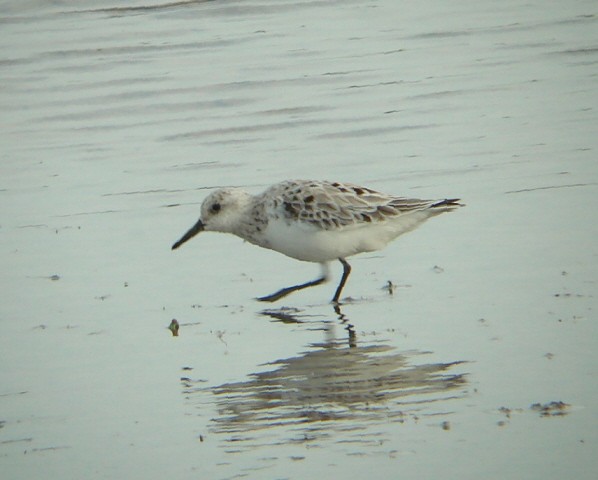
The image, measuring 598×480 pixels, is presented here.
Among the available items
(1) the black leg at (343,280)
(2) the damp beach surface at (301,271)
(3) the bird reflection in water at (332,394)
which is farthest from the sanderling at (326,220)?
(3) the bird reflection in water at (332,394)

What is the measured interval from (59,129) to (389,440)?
28.9 feet

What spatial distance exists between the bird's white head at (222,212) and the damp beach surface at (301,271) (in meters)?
0.29

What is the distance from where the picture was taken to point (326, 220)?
8188 millimetres

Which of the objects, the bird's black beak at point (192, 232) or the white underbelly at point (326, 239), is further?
the bird's black beak at point (192, 232)

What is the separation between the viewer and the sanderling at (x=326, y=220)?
8211 mm

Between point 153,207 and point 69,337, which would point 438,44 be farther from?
point 69,337

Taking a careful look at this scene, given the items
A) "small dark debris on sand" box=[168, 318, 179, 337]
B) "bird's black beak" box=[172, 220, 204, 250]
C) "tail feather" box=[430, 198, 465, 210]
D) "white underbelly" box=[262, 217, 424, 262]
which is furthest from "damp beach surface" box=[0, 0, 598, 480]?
"tail feather" box=[430, 198, 465, 210]

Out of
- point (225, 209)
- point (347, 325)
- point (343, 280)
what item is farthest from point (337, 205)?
point (347, 325)

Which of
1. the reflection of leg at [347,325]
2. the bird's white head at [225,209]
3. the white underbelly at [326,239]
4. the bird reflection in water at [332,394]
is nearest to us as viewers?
the bird reflection in water at [332,394]

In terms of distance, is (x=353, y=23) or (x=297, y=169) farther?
(x=353, y=23)

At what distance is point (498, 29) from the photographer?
57.3 feet

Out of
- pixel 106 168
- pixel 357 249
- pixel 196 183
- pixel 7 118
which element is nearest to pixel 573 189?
pixel 357 249

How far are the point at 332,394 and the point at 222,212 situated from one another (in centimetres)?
273

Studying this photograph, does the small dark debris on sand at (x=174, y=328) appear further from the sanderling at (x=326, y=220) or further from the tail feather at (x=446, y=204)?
the tail feather at (x=446, y=204)
